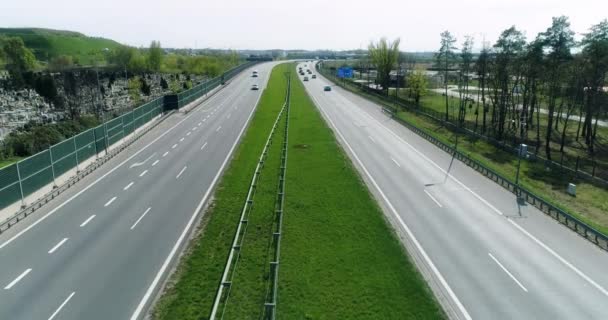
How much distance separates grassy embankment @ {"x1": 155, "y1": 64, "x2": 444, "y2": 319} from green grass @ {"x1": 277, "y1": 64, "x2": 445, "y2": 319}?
4 cm

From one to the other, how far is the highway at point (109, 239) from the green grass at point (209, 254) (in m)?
0.77

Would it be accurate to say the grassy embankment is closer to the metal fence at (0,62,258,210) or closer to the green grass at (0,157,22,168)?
the metal fence at (0,62,258,210)

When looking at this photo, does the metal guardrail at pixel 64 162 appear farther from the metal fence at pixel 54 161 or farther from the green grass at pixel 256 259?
the green grass at pixel 256 259

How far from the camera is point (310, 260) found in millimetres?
20203

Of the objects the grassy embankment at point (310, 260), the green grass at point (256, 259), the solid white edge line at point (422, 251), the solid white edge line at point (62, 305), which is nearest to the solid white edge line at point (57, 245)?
the solid white edge line at point (62, 305)

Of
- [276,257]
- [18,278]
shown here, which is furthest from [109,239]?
[276,257]

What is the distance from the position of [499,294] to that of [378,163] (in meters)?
21.1

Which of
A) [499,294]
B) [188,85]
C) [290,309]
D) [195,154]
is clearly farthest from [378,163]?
[188,85]

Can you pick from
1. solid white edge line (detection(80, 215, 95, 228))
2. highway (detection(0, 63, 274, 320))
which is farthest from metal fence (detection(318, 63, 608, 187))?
solid white edge line (detection(80, 215, 95, 228))

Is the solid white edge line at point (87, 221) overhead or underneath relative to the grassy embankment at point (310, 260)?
overhead

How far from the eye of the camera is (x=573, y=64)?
48531mm

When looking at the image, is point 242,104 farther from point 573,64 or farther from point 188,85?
point 573,64

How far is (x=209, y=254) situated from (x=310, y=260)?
5.01 meters

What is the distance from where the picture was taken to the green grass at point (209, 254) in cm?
1647
